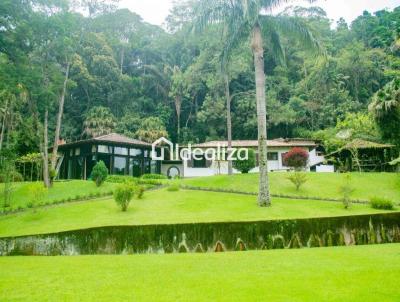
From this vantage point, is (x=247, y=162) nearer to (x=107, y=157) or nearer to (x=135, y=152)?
(x=135, y=152)

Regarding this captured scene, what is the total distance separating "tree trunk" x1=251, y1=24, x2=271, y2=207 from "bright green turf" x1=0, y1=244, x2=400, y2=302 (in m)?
8.32

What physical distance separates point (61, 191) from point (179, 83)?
23518 millimetres

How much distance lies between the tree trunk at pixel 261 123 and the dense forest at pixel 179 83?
441 inches

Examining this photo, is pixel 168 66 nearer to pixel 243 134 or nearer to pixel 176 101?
pixel 176 101

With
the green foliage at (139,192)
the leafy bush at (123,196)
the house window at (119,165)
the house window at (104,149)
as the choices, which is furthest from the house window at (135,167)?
the leafy bush at (123,196)

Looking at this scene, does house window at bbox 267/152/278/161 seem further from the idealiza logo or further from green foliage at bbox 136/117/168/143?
green foliage at bbox 136/117/168/143

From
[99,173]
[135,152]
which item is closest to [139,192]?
[99,173]

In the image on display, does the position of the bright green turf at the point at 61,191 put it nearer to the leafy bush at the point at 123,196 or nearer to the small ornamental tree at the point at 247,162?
the leafy bush at the point at 123,196

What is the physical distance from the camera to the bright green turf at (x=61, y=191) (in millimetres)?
21188

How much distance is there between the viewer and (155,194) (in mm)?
20406

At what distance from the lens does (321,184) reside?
71.2 ft

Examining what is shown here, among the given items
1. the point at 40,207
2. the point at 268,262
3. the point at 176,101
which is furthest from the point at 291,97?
the point at 268,262

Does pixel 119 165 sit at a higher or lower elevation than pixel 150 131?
lower

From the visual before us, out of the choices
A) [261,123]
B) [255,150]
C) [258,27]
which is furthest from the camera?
[255,150]
